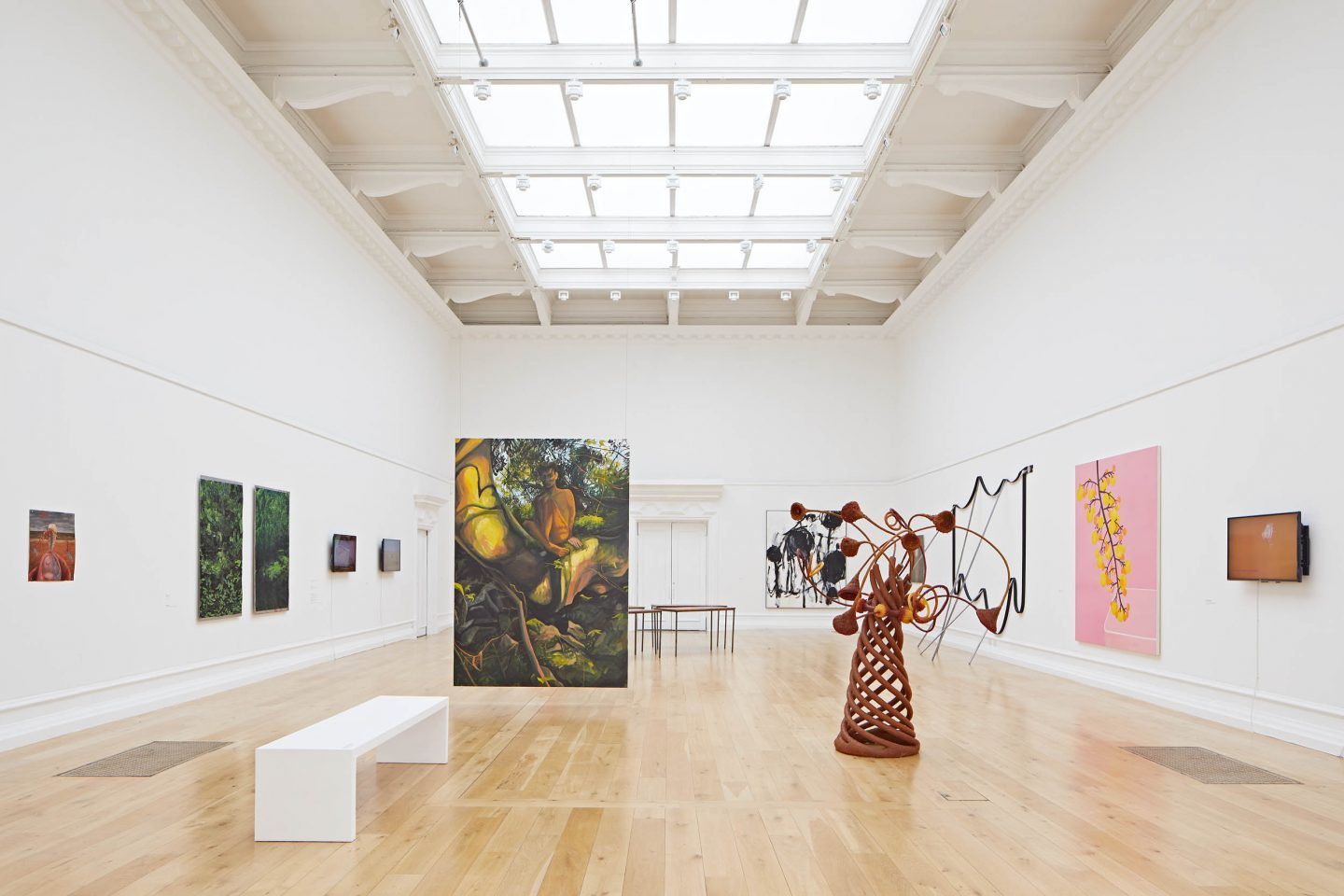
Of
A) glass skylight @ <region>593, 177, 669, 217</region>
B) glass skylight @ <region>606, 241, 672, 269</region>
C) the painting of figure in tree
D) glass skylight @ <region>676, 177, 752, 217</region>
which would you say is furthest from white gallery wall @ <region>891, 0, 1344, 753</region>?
glass skylight @ <region>606, 241, 672, 269</region>

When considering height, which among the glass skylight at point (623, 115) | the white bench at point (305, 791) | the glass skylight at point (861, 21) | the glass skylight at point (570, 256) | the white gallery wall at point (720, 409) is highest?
the glass skylight at point (861, 21)

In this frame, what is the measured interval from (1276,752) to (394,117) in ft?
41.6

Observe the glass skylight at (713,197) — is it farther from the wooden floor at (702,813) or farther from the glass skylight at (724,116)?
the wooden floor at (702,813)

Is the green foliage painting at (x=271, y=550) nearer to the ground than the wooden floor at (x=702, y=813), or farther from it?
farther from it

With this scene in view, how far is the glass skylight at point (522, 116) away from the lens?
1309 cm

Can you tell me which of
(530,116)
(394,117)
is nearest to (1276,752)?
(530,116)

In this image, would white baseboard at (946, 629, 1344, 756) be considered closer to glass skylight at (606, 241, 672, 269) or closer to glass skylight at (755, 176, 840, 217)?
glass skylight at (755, 176, 840, 217)

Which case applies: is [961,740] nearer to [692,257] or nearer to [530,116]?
[530,116]

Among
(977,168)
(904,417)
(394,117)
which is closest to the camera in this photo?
(394,117)

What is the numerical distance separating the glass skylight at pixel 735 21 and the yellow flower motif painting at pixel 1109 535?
6.55m

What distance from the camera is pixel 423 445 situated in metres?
20.1

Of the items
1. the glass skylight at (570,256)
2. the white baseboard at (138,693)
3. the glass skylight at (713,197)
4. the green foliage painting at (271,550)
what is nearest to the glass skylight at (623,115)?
the glass skylight at (713,197)

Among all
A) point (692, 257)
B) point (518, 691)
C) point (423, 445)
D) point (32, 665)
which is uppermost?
point (692, 257)

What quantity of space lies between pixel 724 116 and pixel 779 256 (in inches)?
235
